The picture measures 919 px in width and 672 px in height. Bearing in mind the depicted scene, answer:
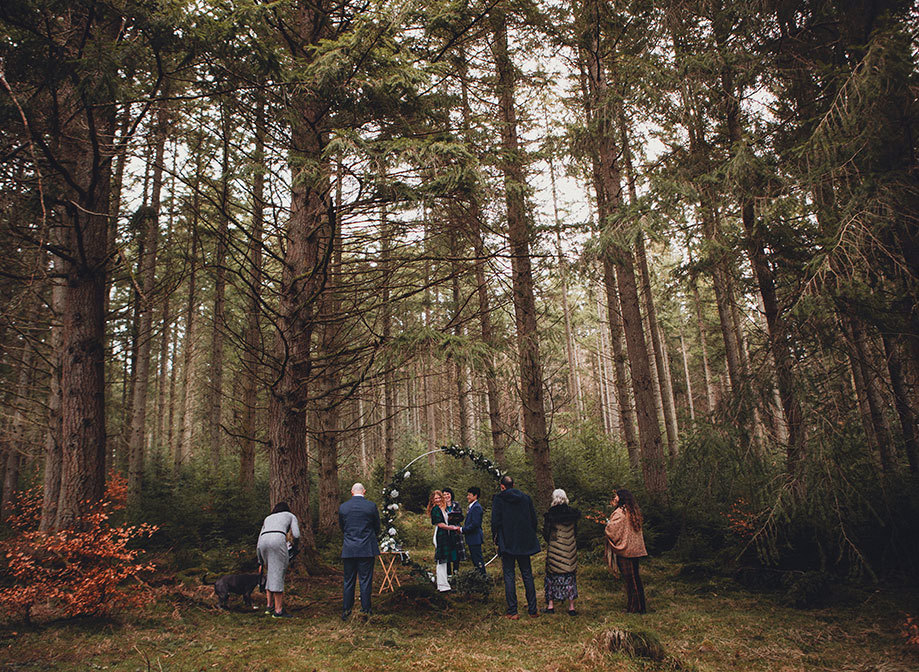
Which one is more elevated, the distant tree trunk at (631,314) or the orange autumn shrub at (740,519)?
the distant tree trunk at (631,314)

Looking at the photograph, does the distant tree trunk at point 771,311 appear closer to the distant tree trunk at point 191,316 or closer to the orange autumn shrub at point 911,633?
the orange autumn shrub at point 911,633

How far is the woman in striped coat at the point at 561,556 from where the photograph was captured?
6.87 meters

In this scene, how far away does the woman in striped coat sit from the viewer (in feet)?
22.5

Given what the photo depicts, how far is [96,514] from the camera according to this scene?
5.86 m

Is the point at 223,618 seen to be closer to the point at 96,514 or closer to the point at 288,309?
the point at 96,514

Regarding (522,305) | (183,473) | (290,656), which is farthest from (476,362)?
(183,473)

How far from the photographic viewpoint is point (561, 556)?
6887 mm

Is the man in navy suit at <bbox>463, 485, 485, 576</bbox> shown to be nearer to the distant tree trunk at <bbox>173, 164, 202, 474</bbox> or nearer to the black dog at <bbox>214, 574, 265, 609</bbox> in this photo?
the black dog at <bbox>214, 574, 265, 609</bbox>

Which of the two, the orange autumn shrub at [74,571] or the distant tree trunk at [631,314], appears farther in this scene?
the distant tree trunk at [631,314]

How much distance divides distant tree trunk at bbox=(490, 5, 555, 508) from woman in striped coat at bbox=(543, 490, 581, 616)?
2832 mm

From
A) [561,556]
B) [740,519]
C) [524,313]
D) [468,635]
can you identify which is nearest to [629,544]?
[561,556]

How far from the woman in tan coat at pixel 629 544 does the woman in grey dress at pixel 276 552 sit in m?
4.28

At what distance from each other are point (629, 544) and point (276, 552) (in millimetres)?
4637

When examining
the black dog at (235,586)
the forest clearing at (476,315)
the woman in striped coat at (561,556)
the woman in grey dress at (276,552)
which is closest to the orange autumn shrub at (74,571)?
the forest clearing at (476,315)
